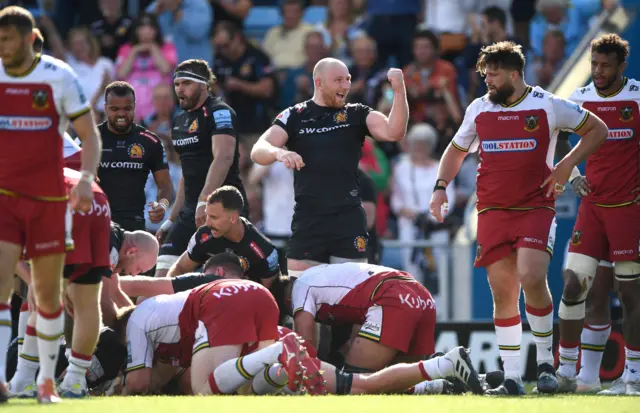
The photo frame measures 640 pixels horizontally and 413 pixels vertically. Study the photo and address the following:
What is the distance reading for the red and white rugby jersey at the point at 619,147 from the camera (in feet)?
31.6

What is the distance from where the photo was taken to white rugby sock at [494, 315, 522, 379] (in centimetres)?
880

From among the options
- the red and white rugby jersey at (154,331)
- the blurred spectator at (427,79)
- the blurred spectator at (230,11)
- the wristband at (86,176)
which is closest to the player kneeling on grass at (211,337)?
the red and white rugby jersey at (154,331)

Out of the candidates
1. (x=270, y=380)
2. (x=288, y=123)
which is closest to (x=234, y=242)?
(x=288, y=123)

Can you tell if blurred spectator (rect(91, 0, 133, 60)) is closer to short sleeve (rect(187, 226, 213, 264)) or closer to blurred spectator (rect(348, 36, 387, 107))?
blurred spectator (rect(348, 36, 387, 107))

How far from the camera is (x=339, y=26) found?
664 inches

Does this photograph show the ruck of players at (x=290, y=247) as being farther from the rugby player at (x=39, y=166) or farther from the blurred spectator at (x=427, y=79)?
the blurred spectator at (x=427, y=79)

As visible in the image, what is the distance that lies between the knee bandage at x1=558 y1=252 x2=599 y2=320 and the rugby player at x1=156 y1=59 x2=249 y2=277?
2930 mm

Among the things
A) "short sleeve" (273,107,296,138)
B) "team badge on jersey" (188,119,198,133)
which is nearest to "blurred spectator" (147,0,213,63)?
"team badge on jersey" (188,119,198,133)

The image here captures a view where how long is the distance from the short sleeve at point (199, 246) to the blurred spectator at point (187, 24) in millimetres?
7511

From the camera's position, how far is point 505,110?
29.2 ft

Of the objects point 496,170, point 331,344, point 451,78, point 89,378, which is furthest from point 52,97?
point 451,78

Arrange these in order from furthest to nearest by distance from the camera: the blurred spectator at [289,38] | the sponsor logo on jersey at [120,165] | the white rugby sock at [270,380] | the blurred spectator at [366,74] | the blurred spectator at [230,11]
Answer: the blurred spectator at [230,11], the blurred spectator at [289,38], the blurred spectator at [366,74], the sponsor logo on jersey at [120,165], the white rugby sock at [270,380]

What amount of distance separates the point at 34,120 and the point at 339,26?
10.0 m

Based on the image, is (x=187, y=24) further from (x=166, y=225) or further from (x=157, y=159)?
(x=157, y=159)
